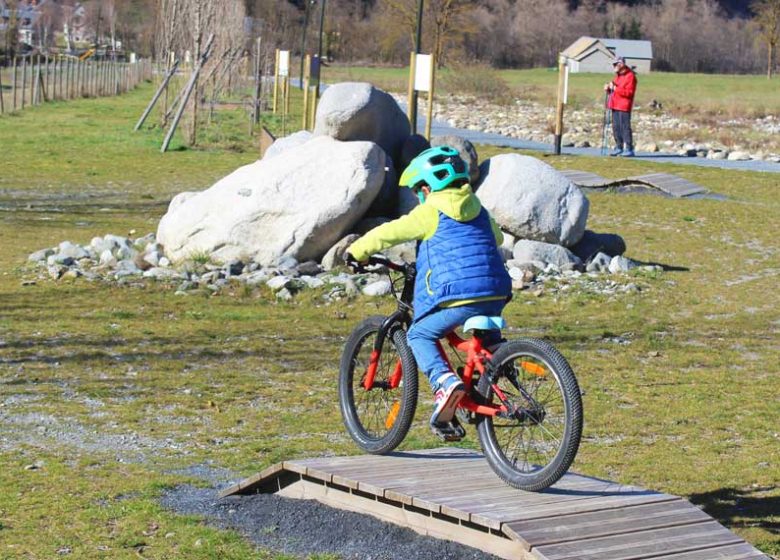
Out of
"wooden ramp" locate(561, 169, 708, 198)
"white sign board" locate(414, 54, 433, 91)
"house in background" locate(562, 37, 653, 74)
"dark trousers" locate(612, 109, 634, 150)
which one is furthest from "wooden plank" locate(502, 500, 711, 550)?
"house in background" locate(562, 37, 653, 74)

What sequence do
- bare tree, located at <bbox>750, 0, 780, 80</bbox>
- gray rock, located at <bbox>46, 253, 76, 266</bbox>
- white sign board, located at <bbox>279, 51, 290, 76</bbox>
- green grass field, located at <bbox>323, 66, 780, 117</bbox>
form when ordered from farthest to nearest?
1. bare tree, located at <bbox>750, 0, 780, 80</bbox>
2. green grass field, located at <bbox>323, 66, 780, 117</bbox>
3. white sign board, located at <bbox>279, 51, 290, 76</bbox>
4. gray rock, located at <bbox>46, 253, 76, 266</bbox>

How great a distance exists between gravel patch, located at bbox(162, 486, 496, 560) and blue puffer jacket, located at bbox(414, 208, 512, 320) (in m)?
1.11

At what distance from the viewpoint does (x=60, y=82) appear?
5016 centimetres

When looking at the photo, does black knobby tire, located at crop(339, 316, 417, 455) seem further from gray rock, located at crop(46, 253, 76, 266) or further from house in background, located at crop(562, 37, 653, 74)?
house in background, located at crop(562, 37, 653, 74)

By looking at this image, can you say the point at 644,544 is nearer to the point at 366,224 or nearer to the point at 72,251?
the point at 366,224

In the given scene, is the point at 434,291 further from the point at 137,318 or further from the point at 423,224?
the point at 137,318

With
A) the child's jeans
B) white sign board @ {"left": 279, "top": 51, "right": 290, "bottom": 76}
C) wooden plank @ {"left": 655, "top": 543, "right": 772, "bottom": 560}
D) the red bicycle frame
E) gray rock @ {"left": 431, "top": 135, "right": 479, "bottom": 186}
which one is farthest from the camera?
white sign board @ {"left": 279, "top": 51, "right": 290, "bottom": 76}

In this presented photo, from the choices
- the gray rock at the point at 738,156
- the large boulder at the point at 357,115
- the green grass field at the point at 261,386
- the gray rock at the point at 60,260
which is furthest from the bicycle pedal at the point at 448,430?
the gray rock at the point at 738,156

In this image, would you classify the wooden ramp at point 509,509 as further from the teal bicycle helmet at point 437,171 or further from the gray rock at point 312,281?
the gray rock at point 312,281

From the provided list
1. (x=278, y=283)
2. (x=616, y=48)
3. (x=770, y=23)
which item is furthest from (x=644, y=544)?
(x=616, y=48)

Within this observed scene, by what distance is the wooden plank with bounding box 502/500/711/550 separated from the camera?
217 inches

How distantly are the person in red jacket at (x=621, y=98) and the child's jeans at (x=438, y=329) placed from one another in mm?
21073

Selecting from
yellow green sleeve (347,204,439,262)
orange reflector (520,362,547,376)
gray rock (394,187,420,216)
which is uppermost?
yellow green sleeve (347,204,439,262)

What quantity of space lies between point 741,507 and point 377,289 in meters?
6.54
